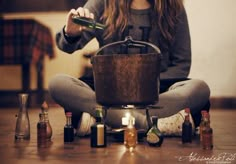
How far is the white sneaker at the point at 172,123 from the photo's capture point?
1.66 metres

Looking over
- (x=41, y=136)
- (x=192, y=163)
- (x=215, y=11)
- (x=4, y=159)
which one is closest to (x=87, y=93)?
(x=41, y=136)

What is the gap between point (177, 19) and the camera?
6.21 ft

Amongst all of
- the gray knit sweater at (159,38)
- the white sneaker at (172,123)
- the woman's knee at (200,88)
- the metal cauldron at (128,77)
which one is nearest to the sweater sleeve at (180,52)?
the gray knit sweater at (159,38)

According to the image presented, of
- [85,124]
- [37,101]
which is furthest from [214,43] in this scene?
[85,124]

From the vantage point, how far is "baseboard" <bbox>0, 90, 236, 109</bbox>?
372 cm

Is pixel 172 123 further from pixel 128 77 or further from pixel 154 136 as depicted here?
pixel 128 77

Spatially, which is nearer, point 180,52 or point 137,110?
point 137,110

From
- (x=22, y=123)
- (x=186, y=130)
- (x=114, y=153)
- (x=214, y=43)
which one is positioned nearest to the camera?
(x=114, y=153)

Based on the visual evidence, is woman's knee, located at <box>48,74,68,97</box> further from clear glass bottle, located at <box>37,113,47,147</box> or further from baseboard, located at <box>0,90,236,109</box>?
baseboard, located at <box>0,90,236,109</box>

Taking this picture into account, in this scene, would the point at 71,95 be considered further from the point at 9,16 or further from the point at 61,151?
the point at 9,16

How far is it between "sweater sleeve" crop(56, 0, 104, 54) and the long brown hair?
4 centimetres

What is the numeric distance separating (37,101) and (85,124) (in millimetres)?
2293

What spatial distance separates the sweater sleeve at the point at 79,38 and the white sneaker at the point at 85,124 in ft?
0.91

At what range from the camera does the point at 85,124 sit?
169 centimetres
